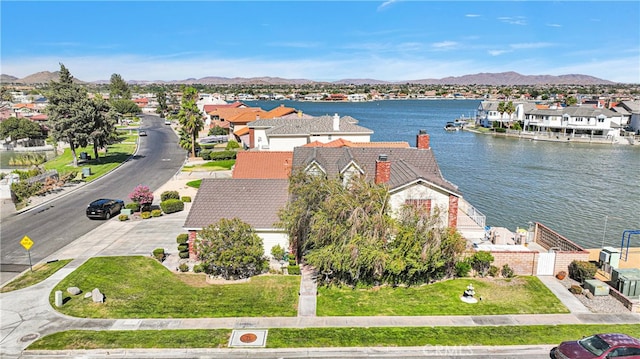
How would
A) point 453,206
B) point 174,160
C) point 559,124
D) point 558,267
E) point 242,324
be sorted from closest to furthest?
point 242,324
point 558,267
point 453,206
point 174,160
point 559,124

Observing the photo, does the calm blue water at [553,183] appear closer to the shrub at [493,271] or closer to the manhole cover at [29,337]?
the shrub at [493,271]

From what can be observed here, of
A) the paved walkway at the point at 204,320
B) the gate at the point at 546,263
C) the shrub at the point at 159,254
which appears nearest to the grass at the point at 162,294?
the shrub at the point at 159,254

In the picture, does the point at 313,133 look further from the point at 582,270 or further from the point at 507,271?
the point at 582,270

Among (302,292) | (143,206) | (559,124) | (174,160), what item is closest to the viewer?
(302,292)

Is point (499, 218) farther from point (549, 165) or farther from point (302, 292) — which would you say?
point (549, 165)

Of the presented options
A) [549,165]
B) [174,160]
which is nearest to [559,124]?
[549,165]

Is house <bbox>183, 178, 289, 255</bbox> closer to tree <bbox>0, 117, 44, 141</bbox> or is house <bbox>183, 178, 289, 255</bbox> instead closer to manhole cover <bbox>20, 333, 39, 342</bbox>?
manhole cover <bbox>20, 333, 39, 342</bbox>

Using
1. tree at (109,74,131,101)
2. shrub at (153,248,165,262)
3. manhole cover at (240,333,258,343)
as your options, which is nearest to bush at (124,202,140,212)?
shrub at (153,248,165,262)

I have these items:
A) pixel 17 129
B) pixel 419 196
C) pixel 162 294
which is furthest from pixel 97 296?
pixel 17 129
